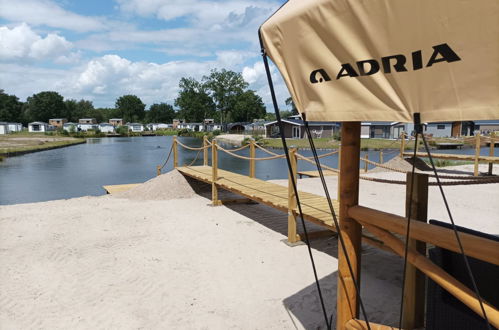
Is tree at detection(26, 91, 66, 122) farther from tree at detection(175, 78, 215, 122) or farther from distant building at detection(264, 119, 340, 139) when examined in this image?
distant building at detection(264, 119, 340, 139)

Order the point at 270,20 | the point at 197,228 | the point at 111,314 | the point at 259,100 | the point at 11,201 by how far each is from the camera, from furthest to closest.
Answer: the point at 259,100
the point at 11,201
the point at 197,228
the point at 111,314
the point at 270,20

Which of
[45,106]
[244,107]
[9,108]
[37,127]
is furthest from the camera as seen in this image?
[45,106]

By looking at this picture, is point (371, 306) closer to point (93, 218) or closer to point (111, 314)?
point (111, 314)

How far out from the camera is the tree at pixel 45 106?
129375 millimetres

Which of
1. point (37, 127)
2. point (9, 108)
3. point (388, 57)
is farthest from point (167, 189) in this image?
point (9, 108)

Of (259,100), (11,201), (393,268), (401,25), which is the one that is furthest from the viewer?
(259,100)

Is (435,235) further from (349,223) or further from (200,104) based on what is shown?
(200,104)

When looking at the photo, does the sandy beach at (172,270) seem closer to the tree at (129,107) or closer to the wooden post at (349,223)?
the wooden post at (349,223)

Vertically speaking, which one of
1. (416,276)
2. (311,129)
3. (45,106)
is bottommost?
(416,276)

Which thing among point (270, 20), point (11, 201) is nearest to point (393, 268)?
point (270, 20)

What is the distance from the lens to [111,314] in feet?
13.9

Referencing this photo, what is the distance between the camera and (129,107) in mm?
147125

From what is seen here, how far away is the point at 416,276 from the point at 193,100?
108m

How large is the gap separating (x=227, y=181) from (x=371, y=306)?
5899 mm
